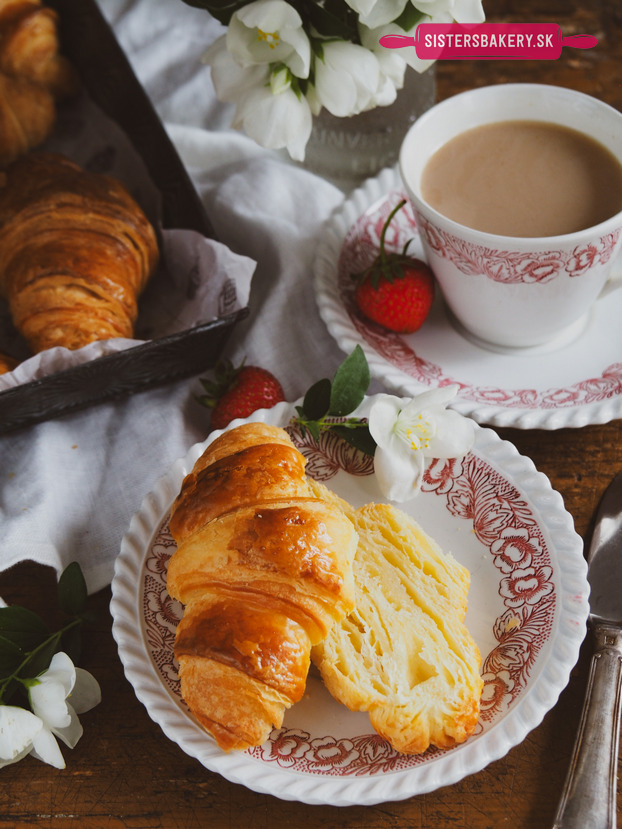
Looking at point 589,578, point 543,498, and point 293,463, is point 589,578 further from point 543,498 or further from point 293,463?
point 293,463

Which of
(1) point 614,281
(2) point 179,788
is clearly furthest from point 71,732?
(1) point 614,281

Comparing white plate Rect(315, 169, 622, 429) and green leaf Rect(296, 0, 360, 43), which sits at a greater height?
green leaf Rect(296, 0, 360, 43)

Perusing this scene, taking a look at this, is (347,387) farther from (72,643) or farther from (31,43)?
(31,43)

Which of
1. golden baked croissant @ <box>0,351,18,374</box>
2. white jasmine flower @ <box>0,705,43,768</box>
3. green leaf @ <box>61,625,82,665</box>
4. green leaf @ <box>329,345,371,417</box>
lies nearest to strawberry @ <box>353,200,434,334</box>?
green leaf @ <box>329,345,371,417</box>

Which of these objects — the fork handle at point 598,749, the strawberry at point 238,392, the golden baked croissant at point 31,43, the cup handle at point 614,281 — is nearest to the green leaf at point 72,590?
the strawberry at point 238,392

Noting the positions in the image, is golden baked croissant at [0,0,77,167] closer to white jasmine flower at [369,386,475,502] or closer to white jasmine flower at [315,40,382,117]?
white jasmine flower at [315,40,382,117]

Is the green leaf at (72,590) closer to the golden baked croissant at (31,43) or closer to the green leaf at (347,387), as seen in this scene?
the green leaf at (347,387)
